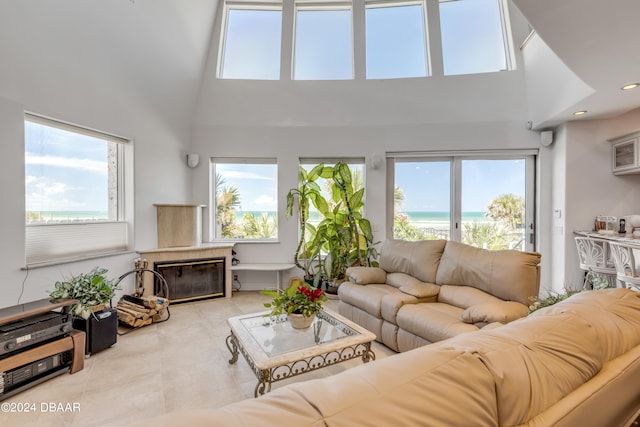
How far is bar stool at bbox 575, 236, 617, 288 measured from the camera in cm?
319

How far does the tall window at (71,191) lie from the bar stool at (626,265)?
→ 556cm

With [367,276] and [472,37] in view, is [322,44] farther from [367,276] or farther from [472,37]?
[367,276]

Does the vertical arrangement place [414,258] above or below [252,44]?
below

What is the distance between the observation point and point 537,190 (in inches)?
171

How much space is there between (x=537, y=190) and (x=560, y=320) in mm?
4406

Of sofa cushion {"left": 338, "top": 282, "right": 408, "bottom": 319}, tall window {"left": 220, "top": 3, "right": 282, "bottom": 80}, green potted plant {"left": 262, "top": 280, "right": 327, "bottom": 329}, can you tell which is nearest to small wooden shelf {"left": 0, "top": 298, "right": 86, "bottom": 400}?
green potted plant {"left": 262, "top": 280, "right": 327, "bottom": 329}

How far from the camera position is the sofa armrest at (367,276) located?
128 inches

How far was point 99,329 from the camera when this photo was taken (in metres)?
2.60

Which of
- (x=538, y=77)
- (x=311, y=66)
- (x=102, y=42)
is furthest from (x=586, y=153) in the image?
(x=102, y=42)

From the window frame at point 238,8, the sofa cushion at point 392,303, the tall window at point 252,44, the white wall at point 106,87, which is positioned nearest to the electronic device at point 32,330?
the white wall at point 106,87

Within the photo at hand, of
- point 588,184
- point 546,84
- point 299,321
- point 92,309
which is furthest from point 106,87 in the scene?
point 588,184

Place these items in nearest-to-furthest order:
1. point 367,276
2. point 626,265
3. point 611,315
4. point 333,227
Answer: point 611,315 → point 626,265 → point 367,276 → point 333,227

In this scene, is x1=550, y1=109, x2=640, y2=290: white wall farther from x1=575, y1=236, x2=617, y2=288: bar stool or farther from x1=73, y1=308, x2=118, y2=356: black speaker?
x1=73, y1=308, x2=118, y2=356: black speaker

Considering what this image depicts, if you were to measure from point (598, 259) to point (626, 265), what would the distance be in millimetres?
525
